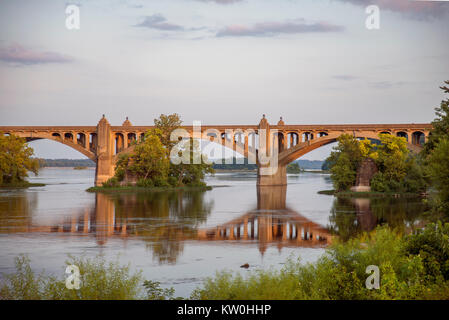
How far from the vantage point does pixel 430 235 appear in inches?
518

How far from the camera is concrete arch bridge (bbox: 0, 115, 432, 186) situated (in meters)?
67.4

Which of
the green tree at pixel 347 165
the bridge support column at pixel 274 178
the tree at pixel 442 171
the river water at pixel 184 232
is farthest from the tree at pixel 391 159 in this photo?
the tree at pixel 442 171

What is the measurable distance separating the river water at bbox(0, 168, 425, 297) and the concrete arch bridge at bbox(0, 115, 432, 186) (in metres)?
27.3

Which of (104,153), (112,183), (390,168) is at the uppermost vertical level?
(104,153)

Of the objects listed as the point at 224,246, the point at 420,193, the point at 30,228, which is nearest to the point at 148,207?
the point at 30,228

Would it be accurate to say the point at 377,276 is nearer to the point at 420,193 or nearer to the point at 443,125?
the point at 443,125

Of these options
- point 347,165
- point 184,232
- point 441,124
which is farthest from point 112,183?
point 441,124

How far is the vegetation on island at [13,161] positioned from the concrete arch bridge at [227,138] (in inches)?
250

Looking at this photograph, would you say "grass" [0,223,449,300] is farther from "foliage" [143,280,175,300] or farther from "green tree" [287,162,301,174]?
"green tree" [287,162,301,174]

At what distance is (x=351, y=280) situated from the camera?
38.2 feet

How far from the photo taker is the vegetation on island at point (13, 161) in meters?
63.4

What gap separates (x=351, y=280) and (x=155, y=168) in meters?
48.5

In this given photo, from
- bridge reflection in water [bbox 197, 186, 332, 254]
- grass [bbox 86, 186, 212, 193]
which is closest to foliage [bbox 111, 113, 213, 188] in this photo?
grass [bbox 86, 186, 212, 193]

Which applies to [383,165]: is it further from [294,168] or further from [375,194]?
[294,168]
